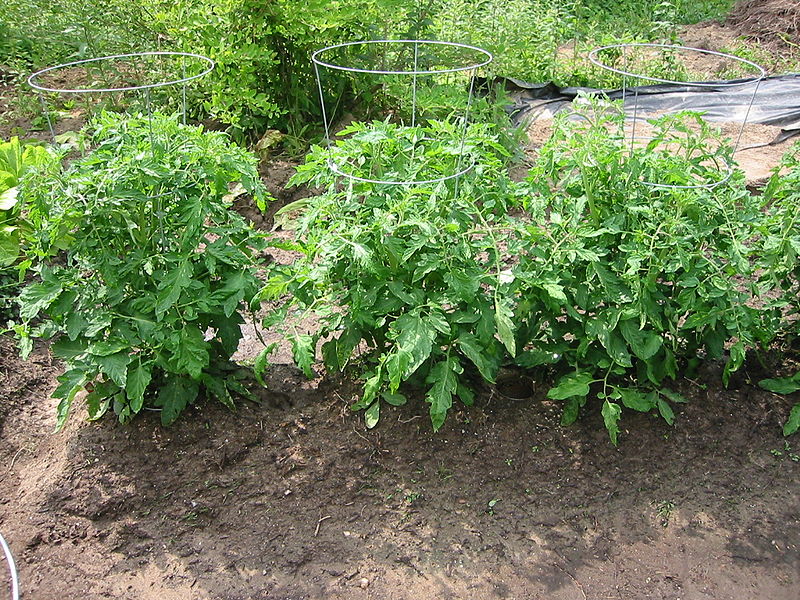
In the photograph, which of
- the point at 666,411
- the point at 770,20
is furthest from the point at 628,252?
the point at 770,20

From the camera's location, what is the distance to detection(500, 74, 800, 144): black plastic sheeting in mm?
5660

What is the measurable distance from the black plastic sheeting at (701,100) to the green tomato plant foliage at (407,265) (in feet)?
10.1

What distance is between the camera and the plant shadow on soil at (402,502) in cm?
246

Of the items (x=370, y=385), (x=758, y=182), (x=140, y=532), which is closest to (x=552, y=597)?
(x=370, y=385)

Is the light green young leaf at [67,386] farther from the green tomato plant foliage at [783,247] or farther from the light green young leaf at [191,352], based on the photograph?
the green tomato plant foliage at [783,247]

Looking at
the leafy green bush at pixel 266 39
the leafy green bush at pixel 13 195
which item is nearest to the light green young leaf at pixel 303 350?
the leafy green bush at pixel 13 195

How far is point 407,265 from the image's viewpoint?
2.50 meters

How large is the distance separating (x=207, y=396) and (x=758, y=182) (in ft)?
10.9

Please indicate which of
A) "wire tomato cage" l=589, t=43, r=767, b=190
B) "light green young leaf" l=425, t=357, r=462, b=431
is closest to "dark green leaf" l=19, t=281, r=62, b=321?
"light green young leaf" l=425, t=357, r=462, b=431

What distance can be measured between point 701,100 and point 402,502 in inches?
181

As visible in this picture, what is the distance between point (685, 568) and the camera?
251 centimetres

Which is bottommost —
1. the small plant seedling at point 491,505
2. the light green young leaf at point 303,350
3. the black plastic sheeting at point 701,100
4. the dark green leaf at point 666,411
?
the small plant seedling at point 491,505

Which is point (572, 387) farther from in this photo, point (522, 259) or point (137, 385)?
point (137, 385)

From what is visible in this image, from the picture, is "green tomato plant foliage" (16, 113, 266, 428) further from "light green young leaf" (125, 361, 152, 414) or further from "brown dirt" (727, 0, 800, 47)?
"brown dirt" (727, 0, 800, 47)
